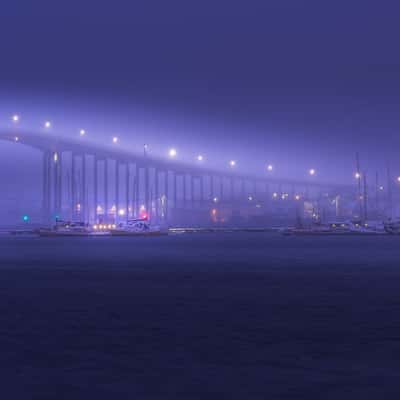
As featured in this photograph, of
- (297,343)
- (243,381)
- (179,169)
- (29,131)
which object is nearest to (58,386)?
(243,381)

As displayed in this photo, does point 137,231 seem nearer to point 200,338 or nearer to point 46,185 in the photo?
point 46,185

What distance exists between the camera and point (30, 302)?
53.2 feet

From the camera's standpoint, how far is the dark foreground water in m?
7.96

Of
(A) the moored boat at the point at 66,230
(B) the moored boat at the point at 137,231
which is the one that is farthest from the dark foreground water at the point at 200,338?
(B) the moored boat at the point at 137,231

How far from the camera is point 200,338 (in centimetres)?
1109

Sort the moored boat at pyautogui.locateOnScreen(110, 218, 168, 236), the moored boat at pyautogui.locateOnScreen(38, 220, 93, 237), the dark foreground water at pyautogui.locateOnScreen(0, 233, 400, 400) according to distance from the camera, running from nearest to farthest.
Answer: the dark foreground water at pyautogui.locateOnScreen(0, 233, 400, 400) < the moored boat at pyautogui.locateOnScreen(38, 220, 93, 237) < the moored boat at pyautogui.locateOnScreen(110, 218, 168, 236)

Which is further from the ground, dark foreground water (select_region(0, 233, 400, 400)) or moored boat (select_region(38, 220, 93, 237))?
moored boat (select_region(38, 220, 93, 237))

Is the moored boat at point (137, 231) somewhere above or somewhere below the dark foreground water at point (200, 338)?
above

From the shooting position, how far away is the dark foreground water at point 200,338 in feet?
26.1

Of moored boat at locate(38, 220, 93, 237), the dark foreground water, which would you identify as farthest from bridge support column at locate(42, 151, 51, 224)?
the dark foreground water

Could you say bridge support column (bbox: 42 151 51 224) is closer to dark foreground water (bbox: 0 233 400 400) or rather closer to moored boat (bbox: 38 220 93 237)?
moored boat (bbox: 38 220 93 237)

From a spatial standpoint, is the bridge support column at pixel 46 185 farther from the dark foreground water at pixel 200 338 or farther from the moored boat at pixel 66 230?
the dark foreground water at pixel 200 338

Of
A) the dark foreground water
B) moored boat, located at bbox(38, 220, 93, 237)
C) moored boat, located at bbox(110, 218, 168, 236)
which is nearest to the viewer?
the dark foreground water

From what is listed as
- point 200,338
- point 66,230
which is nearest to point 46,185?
point 66,230
